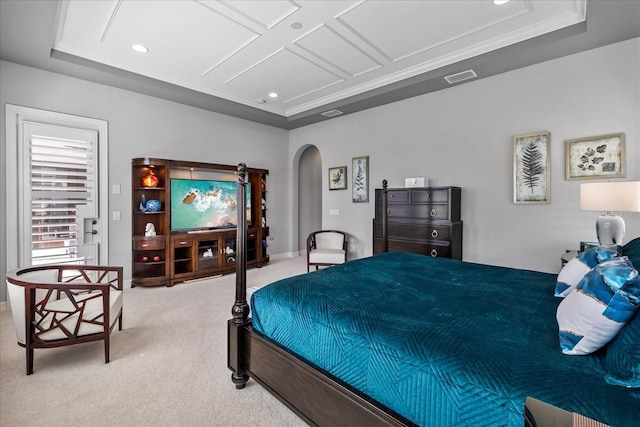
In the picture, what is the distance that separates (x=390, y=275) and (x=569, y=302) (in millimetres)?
1135

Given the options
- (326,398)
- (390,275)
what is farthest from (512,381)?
(390,275)

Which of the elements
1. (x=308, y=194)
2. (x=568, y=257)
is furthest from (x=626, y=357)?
(x=308, y=194)

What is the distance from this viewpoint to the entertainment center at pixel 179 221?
4441 millimetres

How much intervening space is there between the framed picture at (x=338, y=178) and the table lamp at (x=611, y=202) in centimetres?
355

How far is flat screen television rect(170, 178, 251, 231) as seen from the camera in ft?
15.2

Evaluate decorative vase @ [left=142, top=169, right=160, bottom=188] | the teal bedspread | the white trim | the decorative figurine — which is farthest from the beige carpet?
decorative vase @ [left=142, top=169, right=160, bottom=188]

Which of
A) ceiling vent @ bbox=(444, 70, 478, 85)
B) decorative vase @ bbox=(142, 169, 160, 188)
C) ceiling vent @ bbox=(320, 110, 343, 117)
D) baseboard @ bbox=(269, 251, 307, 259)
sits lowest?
baseboard @ bbox=(269, 251, 307, 259)

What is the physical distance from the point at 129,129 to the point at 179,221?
152 cm

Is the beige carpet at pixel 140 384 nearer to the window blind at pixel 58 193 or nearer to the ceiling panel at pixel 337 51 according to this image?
the window blind at pixel 58 193

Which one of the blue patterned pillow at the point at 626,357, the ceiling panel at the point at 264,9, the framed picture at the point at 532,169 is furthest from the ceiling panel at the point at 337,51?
the blue patterned pillow at the point at 626,357

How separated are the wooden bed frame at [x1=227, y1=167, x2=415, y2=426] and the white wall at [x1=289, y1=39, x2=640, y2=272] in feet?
10.7

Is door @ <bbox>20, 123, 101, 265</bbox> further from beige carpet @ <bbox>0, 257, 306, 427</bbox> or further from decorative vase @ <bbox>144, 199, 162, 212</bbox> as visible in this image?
beige carpet @ <bbox>0, 257, 306, 427</bbox>

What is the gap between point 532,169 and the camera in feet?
11.7

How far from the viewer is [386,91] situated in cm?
445
